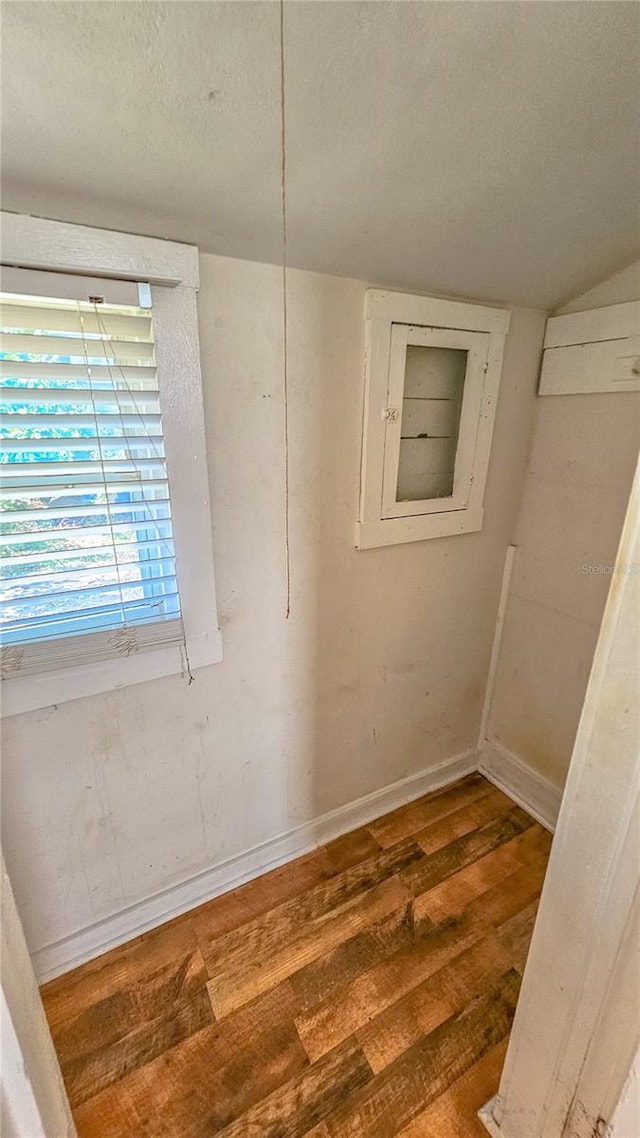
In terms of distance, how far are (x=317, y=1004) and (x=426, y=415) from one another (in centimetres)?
163

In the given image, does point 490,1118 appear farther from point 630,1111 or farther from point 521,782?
point 521,782

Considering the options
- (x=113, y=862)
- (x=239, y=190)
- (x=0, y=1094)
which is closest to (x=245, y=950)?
(x=113, y=862)

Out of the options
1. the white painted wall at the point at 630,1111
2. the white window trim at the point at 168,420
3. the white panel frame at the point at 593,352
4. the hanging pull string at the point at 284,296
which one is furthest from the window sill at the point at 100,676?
the white panel frame at the point at 593,352

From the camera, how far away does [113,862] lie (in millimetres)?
1217

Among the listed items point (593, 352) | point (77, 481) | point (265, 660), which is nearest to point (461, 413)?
point (593, 352)

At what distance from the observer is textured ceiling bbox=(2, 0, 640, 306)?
562mm

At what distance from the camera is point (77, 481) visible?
924 millimetres

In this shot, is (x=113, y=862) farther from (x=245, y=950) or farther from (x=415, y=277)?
(x=415, y=277)

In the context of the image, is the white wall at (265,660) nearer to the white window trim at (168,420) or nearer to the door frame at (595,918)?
the white window trim at (168,420)

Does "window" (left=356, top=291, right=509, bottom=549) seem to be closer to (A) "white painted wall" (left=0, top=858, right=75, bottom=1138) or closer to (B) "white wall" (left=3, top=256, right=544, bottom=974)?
(B) "white wall" (left=3, top=256, right=544, bottom=974)

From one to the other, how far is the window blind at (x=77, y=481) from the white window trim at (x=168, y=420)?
0.03 meters

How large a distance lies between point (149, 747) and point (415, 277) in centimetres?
138

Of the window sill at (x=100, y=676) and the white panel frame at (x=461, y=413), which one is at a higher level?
the white panel frame at (x=461, y=413)

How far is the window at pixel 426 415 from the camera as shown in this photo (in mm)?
1198
